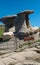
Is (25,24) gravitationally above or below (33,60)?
above

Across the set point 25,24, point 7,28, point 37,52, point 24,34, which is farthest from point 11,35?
point 37,52

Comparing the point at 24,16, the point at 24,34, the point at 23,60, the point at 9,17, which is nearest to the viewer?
the point at 23,60

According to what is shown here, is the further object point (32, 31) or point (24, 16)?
point (24, 16)

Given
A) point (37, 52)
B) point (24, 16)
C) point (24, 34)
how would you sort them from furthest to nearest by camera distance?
point (24, 16), point (24, 34), point (37, 52)

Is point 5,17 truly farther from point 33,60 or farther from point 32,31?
point 33,60

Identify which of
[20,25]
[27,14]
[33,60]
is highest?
[27,14]

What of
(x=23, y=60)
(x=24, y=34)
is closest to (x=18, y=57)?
(x=23, y=60)

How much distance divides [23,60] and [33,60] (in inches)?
18.0

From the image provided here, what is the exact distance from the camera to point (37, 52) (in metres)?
8.29

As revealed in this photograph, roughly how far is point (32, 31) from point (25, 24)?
2813mm

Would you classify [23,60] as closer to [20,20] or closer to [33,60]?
[33,60]

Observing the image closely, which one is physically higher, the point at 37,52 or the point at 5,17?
the point at 5,17

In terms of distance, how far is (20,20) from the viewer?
24.0 metres

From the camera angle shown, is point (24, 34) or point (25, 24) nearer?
point (24, 34)
